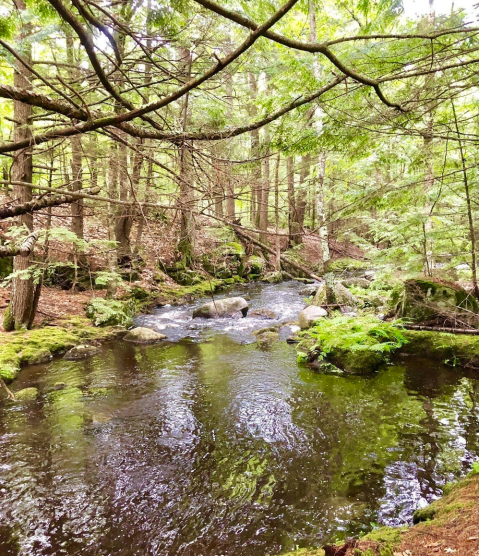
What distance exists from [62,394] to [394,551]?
571 cm

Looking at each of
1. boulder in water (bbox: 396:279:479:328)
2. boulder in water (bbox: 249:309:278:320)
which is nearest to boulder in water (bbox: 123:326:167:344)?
boulder in water (bbox: 249:309:278:320)

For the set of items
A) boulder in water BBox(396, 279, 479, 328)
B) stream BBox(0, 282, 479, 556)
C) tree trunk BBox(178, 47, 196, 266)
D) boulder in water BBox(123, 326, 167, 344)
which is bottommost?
stream BBox(0, 282, 479, 556)

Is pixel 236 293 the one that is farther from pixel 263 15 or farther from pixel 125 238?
pixel 263 15

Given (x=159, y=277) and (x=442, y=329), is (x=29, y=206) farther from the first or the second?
(x=159, y=277)

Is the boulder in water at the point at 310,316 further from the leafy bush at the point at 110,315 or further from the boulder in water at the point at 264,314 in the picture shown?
the leafy bush at the point at 110,315

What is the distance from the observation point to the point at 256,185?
2830 mm

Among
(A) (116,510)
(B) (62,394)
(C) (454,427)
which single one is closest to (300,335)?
(C) (454,427)

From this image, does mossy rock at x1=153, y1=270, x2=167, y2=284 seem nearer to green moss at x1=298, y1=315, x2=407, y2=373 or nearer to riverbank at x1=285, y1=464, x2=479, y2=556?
green moss at x1=298, y1=315, x2=407, y2=373

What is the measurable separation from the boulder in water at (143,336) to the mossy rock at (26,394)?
3.22 meters

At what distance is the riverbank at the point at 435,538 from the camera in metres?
2.00

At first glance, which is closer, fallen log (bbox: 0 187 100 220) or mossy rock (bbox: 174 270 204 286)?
fallen log (bbox: 0 187 100 220)

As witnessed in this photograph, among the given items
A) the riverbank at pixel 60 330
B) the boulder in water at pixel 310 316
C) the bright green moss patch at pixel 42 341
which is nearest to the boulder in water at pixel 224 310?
the riverbank at pixel 60 330

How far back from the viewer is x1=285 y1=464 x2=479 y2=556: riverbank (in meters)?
2.00

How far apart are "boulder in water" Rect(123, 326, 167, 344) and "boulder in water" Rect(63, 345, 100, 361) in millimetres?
1010
